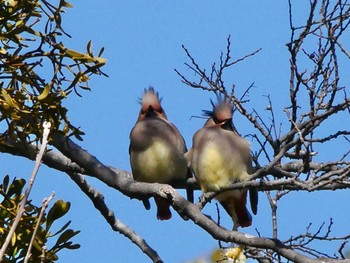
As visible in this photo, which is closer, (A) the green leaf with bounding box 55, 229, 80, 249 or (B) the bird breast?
(A) the green leaf with bounding box 55, 229, 80, 249

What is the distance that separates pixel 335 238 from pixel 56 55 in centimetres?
164

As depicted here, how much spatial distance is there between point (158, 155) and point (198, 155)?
0.44 meters

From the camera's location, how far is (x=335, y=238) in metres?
4.24

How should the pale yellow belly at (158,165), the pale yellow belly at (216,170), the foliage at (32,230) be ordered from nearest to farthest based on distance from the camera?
the foliage at (32,230)
the pale yellow belly at (216,170)
the pale yellow belly at (158,165)

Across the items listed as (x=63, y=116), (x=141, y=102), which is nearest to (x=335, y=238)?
(x=63, y=116)

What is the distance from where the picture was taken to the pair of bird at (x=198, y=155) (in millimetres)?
5172

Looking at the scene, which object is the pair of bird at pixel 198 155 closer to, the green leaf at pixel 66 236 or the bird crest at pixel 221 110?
the bird crest at pixel 221 110

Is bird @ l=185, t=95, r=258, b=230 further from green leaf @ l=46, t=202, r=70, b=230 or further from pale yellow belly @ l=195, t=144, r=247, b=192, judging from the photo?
green leaf @ l=46, t=202, r=70, b=230

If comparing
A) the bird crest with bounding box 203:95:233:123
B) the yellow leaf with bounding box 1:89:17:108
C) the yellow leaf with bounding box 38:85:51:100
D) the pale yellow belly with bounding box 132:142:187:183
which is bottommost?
the yellow leaf with bounding box 1:89:17:108

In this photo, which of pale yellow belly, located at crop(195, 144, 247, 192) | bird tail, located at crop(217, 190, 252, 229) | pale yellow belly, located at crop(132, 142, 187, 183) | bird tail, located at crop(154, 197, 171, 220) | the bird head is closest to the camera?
pale yellow belly, located at crop(195, 144, 247, 192)

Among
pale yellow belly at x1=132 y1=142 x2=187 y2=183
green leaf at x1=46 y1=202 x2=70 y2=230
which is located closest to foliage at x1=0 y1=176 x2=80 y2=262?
green leaf at x1=46 y1=202 x2=70 y2=230

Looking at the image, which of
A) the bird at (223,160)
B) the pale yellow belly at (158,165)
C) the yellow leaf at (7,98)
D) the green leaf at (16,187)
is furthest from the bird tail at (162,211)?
the yellow leaf at (7,98)

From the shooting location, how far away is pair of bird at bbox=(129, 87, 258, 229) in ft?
17.0

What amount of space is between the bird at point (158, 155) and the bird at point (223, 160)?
0.68 ft
